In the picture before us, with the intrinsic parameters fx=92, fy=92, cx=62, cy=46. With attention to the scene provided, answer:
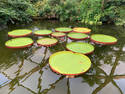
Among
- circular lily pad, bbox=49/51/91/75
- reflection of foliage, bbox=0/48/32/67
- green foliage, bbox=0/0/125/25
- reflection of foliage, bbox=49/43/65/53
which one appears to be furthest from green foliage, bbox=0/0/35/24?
circular lily pad, bbox=49/51/91/75

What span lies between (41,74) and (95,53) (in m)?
1.53

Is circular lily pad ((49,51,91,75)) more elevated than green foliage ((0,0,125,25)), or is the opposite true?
green foliage ((0,0,125,25))

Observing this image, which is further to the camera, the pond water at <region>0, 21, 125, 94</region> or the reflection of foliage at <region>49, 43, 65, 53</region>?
the reflection of foliage at <region>49, 43, 65, 53</region>

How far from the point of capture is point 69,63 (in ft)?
6.07

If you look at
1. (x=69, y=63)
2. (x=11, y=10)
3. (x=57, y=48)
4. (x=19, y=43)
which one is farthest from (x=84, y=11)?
A: (x=69, y=63)

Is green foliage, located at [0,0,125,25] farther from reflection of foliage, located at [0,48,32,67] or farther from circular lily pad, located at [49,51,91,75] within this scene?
circular lily pad, located at [49,51,91,75]

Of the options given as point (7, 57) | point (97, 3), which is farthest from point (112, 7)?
point (7, 57)

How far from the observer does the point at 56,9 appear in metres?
6.42

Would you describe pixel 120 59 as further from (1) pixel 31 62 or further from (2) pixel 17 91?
(2) pixel 17 91

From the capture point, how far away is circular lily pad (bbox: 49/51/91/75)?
162cm

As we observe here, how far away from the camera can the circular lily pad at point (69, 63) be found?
1622mm

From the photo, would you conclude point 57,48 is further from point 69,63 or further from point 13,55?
point 13,55

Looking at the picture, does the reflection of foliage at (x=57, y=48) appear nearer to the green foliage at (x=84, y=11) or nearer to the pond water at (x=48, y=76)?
the pond water at (x=48, y=76)

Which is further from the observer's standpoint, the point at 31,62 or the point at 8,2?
the point at 8,2
